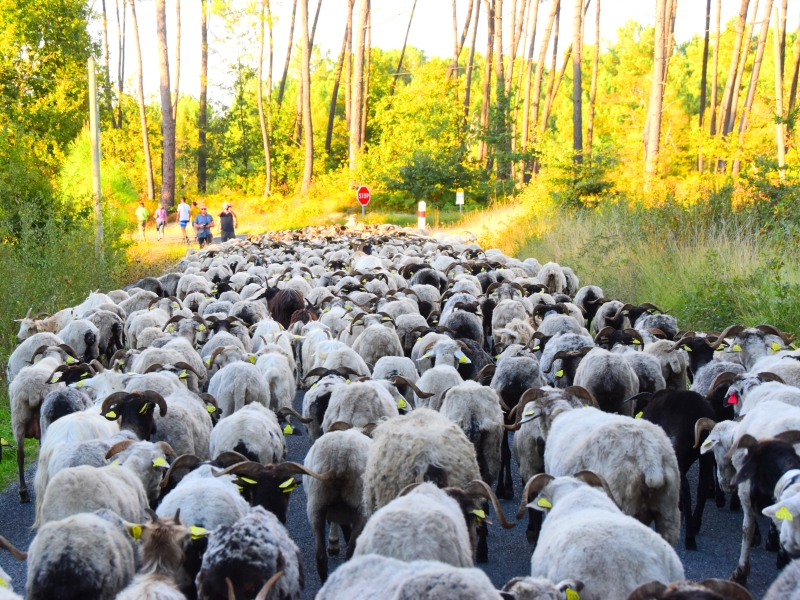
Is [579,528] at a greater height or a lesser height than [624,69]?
lesser

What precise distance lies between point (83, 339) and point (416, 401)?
5.23m

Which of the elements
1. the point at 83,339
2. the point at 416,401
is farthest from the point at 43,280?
the point at 416,401

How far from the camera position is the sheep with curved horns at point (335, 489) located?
19.4 feet

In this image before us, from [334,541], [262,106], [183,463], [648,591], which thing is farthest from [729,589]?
[262,106]

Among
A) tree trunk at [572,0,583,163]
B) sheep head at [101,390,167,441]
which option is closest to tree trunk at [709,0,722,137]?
tree trunk at [572,0,583,163]

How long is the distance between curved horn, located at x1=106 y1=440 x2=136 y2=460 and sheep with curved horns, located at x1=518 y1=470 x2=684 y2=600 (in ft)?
11.0

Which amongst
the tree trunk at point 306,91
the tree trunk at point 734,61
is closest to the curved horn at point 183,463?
the tree trunk at point 734,61

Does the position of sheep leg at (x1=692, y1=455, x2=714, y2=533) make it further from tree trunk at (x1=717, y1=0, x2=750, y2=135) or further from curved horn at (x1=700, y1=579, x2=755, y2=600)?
tree trunk at (x1=717, y1=0, x2=750, y2=135)

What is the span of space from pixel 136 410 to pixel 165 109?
32001 mm

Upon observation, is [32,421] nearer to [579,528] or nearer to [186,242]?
[579,528]

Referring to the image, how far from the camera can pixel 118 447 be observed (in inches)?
241

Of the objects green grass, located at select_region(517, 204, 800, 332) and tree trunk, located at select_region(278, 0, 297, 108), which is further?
tree trunk, located at select_region(278, 0, 297, 108)

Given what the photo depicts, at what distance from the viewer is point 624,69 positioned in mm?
60375

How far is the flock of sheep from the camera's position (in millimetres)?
4277
